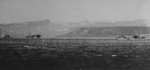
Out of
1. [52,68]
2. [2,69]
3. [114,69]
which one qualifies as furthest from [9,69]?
[114,69]

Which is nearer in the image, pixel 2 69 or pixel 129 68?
pixel 2 69

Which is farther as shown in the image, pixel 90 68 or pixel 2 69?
pixel 90 68

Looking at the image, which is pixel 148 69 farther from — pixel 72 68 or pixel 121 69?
pixel 72 68

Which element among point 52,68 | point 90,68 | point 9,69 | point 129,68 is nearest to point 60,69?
point 52,68

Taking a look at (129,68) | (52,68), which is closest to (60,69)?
(52,68)

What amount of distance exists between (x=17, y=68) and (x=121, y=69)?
1482cm

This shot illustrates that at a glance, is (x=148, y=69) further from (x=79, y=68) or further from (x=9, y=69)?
(x=9, y=69)

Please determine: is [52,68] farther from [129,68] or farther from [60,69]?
[129,68]

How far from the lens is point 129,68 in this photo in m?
39.1

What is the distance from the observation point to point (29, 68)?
124ft

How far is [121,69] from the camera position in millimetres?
38000

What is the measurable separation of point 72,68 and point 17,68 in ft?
25.6

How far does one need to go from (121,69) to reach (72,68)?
7.04m

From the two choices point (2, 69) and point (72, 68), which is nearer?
point (2, 69)
